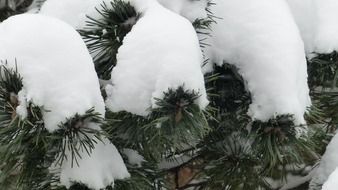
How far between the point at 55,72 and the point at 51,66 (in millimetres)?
11

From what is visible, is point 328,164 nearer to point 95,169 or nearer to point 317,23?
point 317,23

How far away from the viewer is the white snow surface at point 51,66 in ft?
2.21

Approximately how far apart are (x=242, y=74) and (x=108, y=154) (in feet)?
0.87

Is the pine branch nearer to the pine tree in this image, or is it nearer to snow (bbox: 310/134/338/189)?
the pine tree

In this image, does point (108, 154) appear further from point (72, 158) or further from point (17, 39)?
point (17, 39)

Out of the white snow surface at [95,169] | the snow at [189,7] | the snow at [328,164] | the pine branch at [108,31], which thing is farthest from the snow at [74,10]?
the snow at [328,164]

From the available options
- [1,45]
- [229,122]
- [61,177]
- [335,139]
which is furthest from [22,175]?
[335,139]

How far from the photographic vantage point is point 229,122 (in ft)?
2.99

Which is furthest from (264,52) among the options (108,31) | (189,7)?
(108,31)

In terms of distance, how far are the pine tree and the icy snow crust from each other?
0.04 feet

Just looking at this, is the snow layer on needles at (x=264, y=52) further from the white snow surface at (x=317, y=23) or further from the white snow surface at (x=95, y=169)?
the white snow surface at (x=95, y=169)

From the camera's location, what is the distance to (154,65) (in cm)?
73

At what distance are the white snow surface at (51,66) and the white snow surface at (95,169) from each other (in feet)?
0.31

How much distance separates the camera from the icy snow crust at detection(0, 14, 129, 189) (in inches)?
26.5
